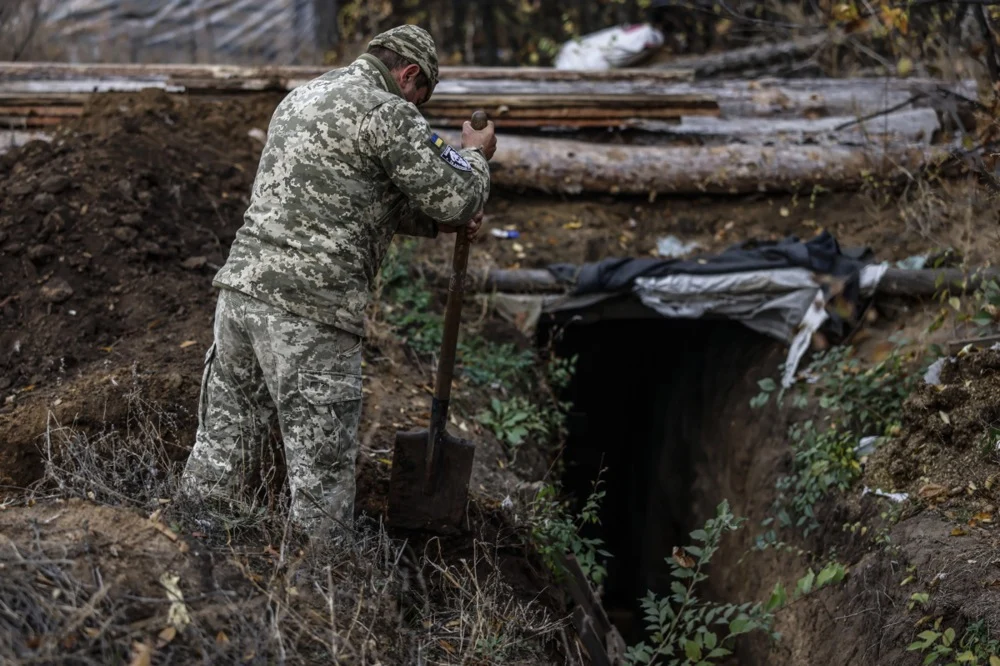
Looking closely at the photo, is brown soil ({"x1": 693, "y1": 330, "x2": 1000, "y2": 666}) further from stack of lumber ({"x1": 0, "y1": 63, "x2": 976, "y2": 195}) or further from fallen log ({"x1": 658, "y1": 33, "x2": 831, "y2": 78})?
fallen log ({"x1": 658, "y1": 33, "x2": 831, "y2": 78})

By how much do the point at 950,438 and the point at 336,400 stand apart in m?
2.95

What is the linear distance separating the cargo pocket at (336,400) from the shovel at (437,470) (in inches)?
19.3

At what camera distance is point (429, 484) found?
14.3 feet

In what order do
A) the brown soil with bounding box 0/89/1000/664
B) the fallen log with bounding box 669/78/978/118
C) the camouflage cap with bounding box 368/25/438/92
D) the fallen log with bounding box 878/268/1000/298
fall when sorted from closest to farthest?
the camouflage cap with bounding box 368/25/438/92 → the brown soil with bounding box 0/89/1000/664 → the fallen log with bounding box 878/268/1000/298 → the fallen log with bounding box 669/78/978/118

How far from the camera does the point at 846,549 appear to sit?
5.12 meters

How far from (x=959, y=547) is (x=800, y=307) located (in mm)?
2599

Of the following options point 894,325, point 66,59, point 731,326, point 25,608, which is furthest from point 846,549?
point 66,59

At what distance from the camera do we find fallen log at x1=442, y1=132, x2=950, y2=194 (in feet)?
26.0

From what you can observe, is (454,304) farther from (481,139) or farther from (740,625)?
(740,625)

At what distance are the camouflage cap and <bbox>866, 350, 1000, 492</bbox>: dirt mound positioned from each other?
293cm

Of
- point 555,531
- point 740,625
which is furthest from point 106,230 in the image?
point 740,625

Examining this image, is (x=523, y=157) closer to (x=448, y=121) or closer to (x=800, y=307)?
(x=448, y=121)

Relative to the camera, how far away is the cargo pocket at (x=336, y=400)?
3.79 metres

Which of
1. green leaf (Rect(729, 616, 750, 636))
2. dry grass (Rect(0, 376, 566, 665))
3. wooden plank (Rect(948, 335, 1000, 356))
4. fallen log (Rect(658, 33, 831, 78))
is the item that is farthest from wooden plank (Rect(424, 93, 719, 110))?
green leaf (Rect(729, 616, 750, 636))
